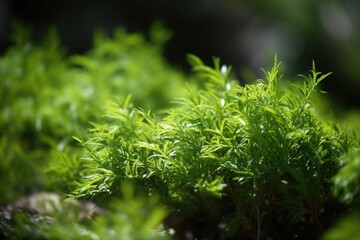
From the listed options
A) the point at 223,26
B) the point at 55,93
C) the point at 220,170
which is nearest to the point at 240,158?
the point at 220,170

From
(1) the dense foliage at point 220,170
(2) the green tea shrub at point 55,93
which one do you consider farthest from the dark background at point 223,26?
(1) the dense foliage at point 220,170

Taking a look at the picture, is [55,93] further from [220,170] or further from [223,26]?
[223,26]

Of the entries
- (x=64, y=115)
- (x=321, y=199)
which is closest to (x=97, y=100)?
(x=64, y=115)

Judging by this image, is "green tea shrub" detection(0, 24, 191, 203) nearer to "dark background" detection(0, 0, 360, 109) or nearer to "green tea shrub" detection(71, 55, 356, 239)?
"green tea shrub" detection(71, 55, 356, 239)

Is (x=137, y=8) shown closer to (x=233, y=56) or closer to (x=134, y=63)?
(x=233, y=56)

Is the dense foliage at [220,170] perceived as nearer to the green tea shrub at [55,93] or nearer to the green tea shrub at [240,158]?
the green tea shrub at [240,158]
